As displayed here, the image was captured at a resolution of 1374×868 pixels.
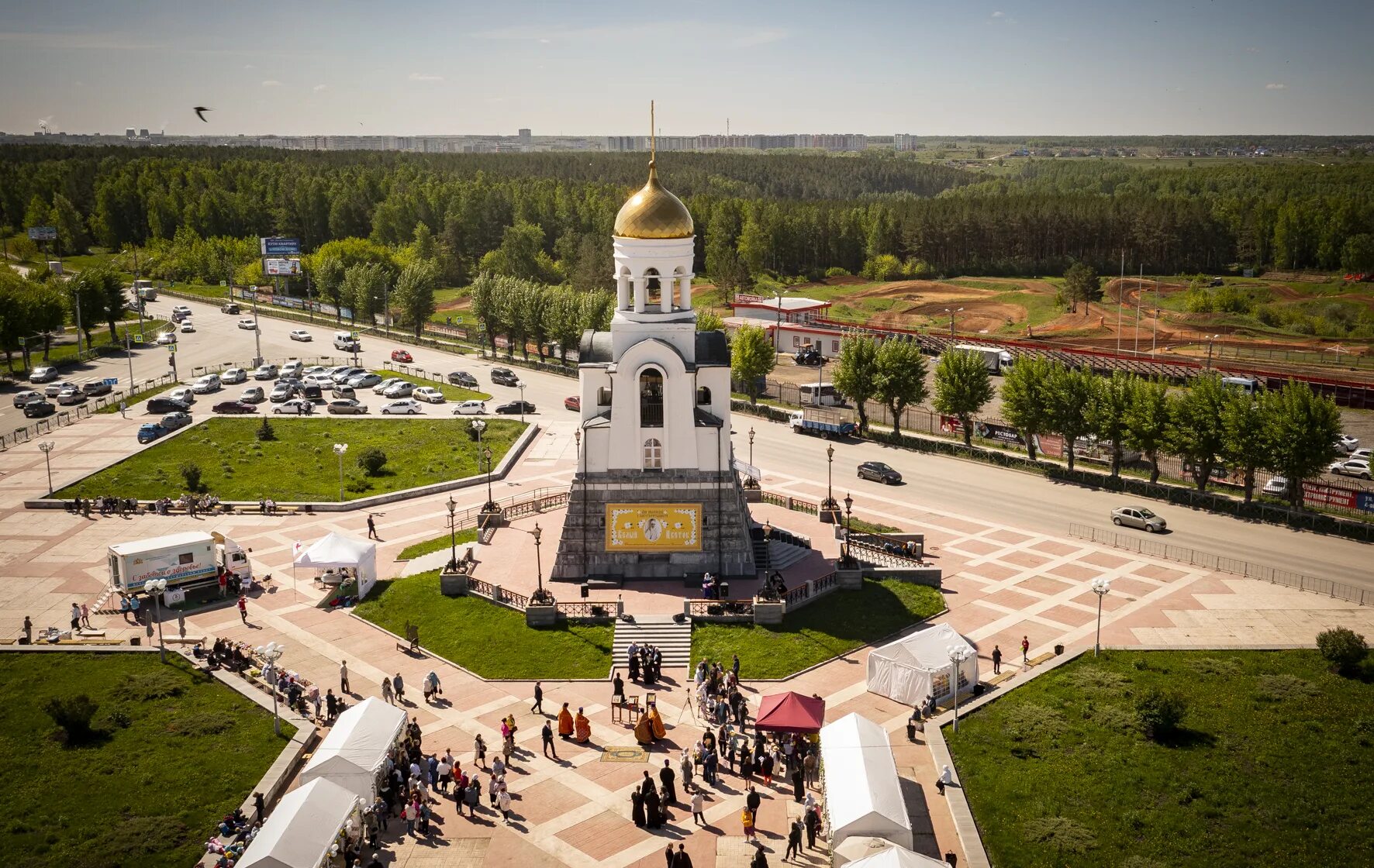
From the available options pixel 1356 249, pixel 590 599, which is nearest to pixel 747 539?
pixel 590 599

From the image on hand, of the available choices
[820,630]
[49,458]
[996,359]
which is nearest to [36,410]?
[49,458]

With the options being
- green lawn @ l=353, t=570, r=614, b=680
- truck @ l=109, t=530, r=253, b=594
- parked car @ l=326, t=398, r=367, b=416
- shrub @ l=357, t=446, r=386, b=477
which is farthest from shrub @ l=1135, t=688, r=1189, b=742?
parked car @ l=326, t=398, r=367, b=416

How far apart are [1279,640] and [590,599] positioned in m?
27.6

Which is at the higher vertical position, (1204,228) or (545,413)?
(1204,228)

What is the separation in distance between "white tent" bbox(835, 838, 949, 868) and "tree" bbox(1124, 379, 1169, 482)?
40136mm

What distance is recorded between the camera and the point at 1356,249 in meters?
138

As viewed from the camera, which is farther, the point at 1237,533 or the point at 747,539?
the point at 1237,533

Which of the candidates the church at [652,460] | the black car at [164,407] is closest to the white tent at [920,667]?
the church at [652,460]

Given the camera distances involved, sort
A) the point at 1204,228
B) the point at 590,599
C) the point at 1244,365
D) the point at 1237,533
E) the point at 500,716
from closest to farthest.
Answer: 1. the point at 500,716
2. the point at 590,599
3. the point at 1237,533
4. the point at 1244,365
5. the point at 1204,228

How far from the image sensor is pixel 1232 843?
29.5 m

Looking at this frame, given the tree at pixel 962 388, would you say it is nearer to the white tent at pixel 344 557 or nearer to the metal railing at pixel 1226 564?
the metal railing at pixel 1226 564

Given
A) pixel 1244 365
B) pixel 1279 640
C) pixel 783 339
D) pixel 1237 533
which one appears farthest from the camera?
pixel 783 339

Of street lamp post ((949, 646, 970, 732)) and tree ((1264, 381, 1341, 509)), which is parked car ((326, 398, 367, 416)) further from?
tree ((1264, 381, 1341, 509))

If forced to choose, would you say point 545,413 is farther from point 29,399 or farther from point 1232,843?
point 1232,843
